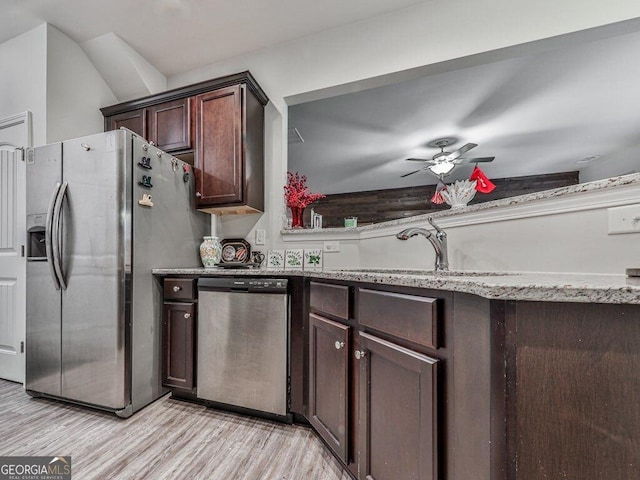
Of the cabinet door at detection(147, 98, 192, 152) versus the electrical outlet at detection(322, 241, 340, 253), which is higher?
the cabinet door at detection(147, 98, 192, 152)

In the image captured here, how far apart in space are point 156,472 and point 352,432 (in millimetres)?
913

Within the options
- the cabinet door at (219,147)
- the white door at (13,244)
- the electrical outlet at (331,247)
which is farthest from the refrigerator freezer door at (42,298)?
the electrical outlet at (331,247)

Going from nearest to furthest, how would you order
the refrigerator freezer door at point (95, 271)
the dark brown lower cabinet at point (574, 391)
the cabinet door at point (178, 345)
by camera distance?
the dark brown lower cabinet at point (574, 391) < the refrigerator freezer door at point (95, 271) < the cabinet door at point (178, 345)

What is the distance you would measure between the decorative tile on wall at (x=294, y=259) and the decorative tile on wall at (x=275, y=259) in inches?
1.6

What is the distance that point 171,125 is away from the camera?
93.0 inches

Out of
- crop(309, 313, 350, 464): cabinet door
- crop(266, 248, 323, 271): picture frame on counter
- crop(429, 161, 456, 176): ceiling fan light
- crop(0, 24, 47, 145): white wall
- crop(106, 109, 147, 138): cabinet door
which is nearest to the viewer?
crop(309, 313, 350, 464): cabinet door

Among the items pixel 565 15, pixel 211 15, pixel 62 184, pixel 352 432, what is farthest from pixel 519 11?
pixel 62 184

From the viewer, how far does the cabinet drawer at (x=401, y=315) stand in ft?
2.50

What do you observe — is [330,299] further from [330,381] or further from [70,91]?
[70,91]

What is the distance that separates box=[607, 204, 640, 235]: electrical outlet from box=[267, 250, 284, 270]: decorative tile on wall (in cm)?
192

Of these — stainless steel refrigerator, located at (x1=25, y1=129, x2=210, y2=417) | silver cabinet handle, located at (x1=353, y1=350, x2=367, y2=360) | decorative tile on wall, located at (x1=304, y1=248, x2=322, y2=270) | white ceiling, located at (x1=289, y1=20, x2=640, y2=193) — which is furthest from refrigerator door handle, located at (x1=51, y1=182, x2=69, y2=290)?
white ceiling, located at (x1=289, y1=20, x2=640, y2=193)

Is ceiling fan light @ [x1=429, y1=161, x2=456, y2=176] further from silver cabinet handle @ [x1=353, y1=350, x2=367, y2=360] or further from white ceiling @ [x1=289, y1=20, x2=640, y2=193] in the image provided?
silver cabinet handle @ [x1=353, y1=350, x2=367, y2=360]

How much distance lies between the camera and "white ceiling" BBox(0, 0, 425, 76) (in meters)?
2.07

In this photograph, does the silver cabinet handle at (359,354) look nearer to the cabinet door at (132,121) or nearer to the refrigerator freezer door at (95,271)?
the refrigerator freezer door at (95,271)
